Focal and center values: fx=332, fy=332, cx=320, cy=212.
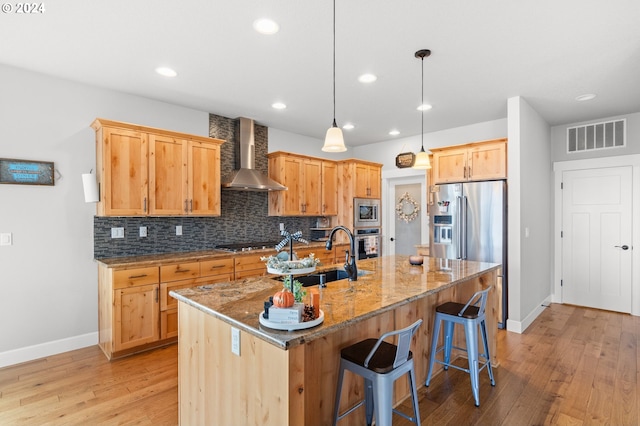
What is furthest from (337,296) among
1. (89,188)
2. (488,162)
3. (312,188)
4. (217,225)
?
(312,188)

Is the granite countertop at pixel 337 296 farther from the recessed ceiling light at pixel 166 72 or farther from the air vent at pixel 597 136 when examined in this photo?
the air vent at pixel 597 136

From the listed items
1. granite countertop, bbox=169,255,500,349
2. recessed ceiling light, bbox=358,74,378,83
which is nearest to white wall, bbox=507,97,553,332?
granite countertop, bbox=169,255,500,349

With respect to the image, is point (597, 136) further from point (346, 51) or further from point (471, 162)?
point (346, 51)

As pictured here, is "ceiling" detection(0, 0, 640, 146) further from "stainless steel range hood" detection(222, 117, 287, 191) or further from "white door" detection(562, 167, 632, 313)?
"white door" detection(562, 167, 632, 313)

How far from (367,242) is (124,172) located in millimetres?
3828

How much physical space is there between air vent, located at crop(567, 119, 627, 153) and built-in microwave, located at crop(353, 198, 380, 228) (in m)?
3.05

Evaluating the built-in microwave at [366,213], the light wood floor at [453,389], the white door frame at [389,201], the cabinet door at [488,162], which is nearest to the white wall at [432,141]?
the white door frame at [389,201]

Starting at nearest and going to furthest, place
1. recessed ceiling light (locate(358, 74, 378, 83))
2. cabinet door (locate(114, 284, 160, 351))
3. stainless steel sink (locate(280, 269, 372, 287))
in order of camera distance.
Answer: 1. stainless steel sink (locate(280, 269, 372, 287))
2. cabinet door (locate(114, 284, 160, 351))
3. recessed ceiling light (locate(358, 74, 378, 83))

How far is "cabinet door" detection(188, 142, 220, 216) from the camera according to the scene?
3.92m

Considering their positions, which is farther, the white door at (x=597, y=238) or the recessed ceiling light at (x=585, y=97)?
the white door at (x=597, y=238)

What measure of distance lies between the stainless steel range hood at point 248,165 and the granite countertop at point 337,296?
2081mm

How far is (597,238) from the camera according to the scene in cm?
480

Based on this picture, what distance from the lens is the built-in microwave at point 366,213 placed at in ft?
18.5

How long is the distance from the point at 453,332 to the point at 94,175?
12.4 ft
